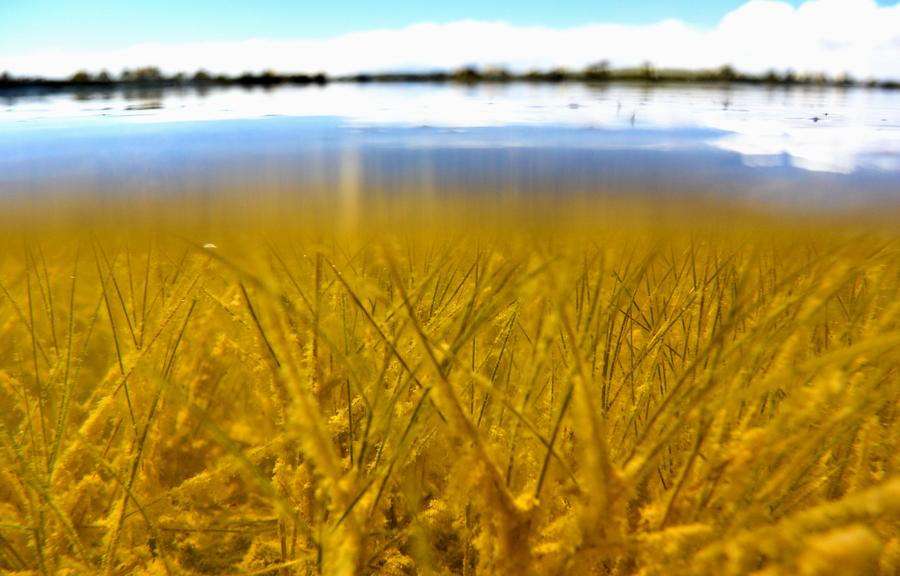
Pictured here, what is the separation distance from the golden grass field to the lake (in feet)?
5.84

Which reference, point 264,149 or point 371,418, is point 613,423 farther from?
point 264,149

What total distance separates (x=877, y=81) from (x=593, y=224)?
3031mm

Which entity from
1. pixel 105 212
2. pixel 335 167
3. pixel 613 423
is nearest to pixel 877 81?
pixel 335 167

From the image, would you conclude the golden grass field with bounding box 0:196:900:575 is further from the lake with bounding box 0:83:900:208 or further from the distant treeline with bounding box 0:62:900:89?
the distant treeline with bounding box 0:62:900:89

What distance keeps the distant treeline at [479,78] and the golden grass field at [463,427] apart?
271cm

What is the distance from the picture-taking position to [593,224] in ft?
22.7

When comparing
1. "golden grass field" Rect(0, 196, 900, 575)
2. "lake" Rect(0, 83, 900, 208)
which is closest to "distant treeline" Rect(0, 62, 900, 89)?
"lake" Rect(0, 83, 900, 208)

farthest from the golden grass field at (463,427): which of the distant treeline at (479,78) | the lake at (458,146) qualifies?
the distant treeline at (479,78)

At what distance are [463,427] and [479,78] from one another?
5.27 m

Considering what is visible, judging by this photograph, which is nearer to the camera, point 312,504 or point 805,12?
point 312,504

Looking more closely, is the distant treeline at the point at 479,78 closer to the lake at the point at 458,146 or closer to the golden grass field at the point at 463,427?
the lake at the point at 458,146

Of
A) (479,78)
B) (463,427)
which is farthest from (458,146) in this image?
(463,427)

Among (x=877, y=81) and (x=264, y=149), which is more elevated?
(x=877, y=81)

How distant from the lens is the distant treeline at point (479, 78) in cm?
557
